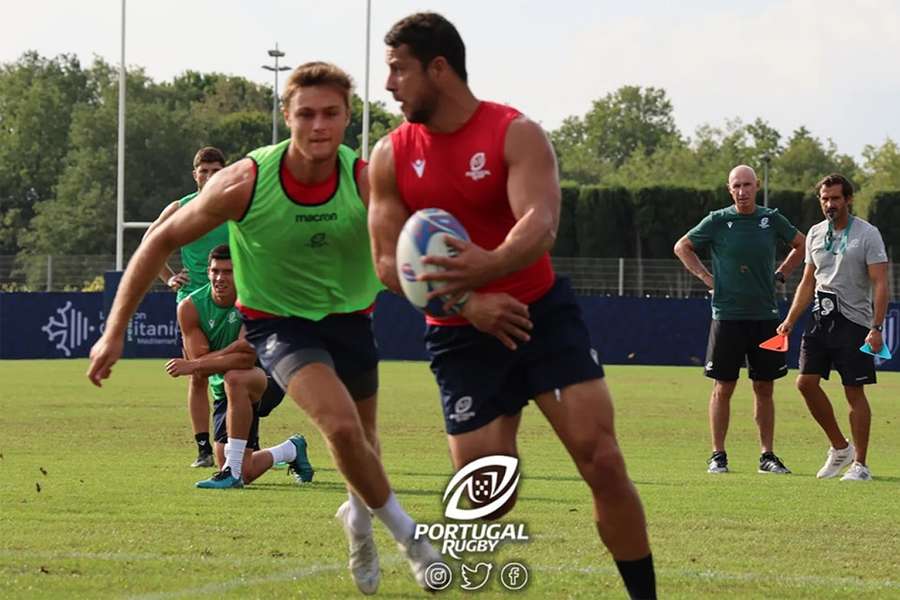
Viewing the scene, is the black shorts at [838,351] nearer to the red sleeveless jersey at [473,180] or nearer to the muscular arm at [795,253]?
the muscular arm at [795,253]

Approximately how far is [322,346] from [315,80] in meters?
1.16

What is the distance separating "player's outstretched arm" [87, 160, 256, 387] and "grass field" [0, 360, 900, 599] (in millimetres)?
1112

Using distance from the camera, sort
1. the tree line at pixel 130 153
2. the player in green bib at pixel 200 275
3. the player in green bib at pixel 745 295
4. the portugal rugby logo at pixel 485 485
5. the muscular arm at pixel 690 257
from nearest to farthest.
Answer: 1. the portugal rugby logo at pixel 485 485
2. the player in green bib at pixel 200 275
3. the player in green bib at pixel 745 295
4. the muscular arm at pixel 690 257
5. the tree line at pixel 130 153

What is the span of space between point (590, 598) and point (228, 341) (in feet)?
18.9

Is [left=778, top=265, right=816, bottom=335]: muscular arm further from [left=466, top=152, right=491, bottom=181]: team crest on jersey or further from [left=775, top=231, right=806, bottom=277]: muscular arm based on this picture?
[left=466, top=152, right=491, bottom=181]: team crest on jersey

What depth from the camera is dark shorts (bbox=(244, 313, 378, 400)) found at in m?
7.52

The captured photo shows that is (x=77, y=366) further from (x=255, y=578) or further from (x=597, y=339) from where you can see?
(x=255, y=578)

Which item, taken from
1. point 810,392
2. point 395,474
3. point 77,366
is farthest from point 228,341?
point 77,366

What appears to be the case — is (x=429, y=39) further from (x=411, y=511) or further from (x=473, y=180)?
(x=411, y=511)

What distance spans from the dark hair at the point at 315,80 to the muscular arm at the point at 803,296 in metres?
6.83

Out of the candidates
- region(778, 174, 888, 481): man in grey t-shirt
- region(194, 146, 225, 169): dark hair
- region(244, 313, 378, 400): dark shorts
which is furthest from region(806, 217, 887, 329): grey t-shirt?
region(244, 313, 378, 400): dark shorts

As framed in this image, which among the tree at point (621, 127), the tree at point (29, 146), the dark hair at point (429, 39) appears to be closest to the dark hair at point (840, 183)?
the dark hair at point (429, 39)

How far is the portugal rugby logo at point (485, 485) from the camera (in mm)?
6777

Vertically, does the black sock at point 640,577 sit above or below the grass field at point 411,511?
above
